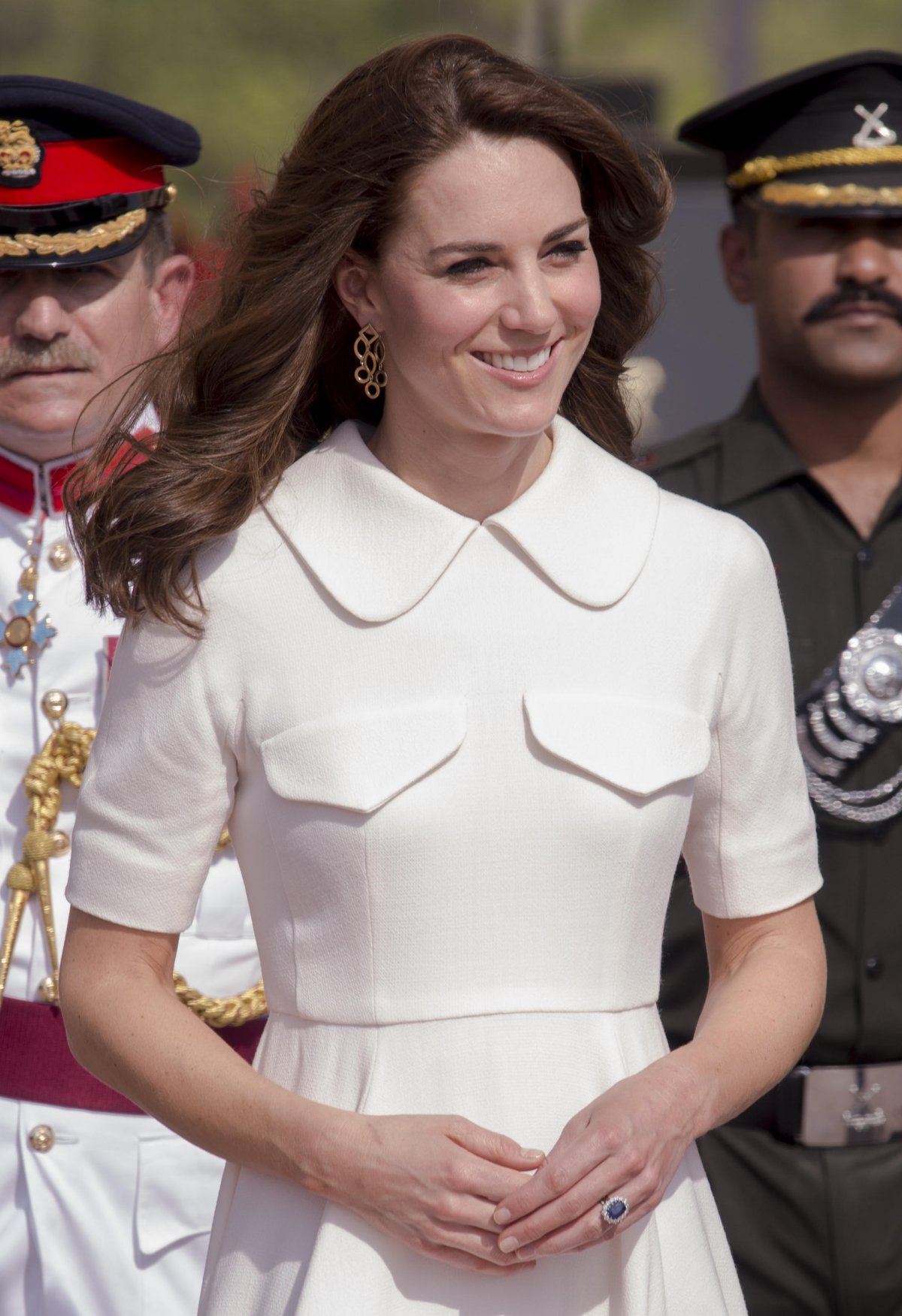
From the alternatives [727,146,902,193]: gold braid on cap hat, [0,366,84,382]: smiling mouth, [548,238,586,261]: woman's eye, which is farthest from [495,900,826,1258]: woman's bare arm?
[727,146,902,193]: gold braid on cap hat

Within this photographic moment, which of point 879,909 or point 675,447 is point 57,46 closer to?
point 675,447

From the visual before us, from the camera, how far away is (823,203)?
133 inches

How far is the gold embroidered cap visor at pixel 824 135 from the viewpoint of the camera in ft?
11.1

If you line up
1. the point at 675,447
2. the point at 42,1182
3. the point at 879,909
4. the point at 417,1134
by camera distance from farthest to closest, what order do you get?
the point at 675,447, the point at 879,909, the point at 42,1182, the point at 417,1134

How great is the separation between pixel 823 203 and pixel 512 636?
1530 millimetres

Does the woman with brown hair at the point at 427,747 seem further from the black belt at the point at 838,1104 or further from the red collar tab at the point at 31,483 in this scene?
the black belt at the point at 838,1104

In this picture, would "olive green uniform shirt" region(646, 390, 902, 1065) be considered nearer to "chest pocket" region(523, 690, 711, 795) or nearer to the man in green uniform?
the man in green uniform

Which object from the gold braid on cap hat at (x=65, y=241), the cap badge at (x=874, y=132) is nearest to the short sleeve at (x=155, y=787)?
the gold braid on cap hat at (x=65, y=241)

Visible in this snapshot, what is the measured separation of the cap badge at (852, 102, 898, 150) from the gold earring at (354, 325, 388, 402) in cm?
147

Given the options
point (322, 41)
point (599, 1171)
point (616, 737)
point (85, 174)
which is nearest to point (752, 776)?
point (616, 737)

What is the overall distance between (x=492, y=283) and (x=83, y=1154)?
4.64 ft

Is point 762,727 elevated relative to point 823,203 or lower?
lower

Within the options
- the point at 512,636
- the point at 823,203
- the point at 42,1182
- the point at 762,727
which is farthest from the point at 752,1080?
the point at 823,203

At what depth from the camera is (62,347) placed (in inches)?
117
